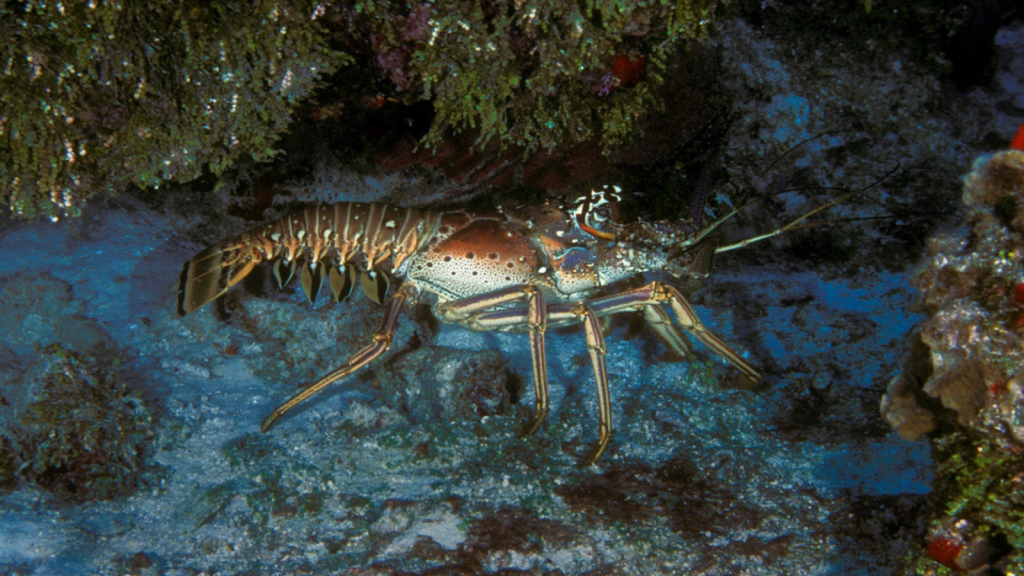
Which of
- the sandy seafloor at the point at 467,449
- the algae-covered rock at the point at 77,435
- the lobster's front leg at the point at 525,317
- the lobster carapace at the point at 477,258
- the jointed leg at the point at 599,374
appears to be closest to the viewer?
the sandy seafloor at the point at 467,449

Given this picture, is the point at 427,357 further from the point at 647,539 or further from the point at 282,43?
the point at 282,43

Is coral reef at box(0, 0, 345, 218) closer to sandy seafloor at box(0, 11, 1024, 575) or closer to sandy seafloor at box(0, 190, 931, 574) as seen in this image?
sandy seafloor at box(0, 11, 1024, 575)

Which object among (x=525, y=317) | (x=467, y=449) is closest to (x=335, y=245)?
(x=525, y=317)

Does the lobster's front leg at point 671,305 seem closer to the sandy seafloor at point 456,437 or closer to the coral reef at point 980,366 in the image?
the sandy seafloor at point 456,437

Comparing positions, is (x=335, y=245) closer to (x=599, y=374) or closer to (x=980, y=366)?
(x=599, y=374)

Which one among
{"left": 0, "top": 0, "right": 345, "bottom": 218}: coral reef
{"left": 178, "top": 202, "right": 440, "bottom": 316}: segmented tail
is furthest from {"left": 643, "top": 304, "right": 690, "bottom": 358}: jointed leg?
{"left": 0, "top": 0, "right": 345, "bottom": 218}: coral reef

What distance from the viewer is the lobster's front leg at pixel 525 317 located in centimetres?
304

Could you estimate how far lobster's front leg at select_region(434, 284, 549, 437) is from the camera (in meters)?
3.04

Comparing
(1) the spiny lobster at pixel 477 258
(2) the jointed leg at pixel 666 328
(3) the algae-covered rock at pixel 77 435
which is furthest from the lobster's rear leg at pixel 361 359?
(2) the jointed leg at pixel 666 328

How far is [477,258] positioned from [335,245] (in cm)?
125

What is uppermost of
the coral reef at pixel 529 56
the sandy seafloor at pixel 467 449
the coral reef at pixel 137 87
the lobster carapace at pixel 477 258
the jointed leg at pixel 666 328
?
the coral reef at pixel 529 56

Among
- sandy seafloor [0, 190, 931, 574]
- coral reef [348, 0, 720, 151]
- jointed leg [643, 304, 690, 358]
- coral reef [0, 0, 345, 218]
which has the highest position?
coral reef [348, 0, 720, 151]

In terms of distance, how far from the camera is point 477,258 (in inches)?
154

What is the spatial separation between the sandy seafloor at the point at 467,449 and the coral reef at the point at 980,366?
72cm
